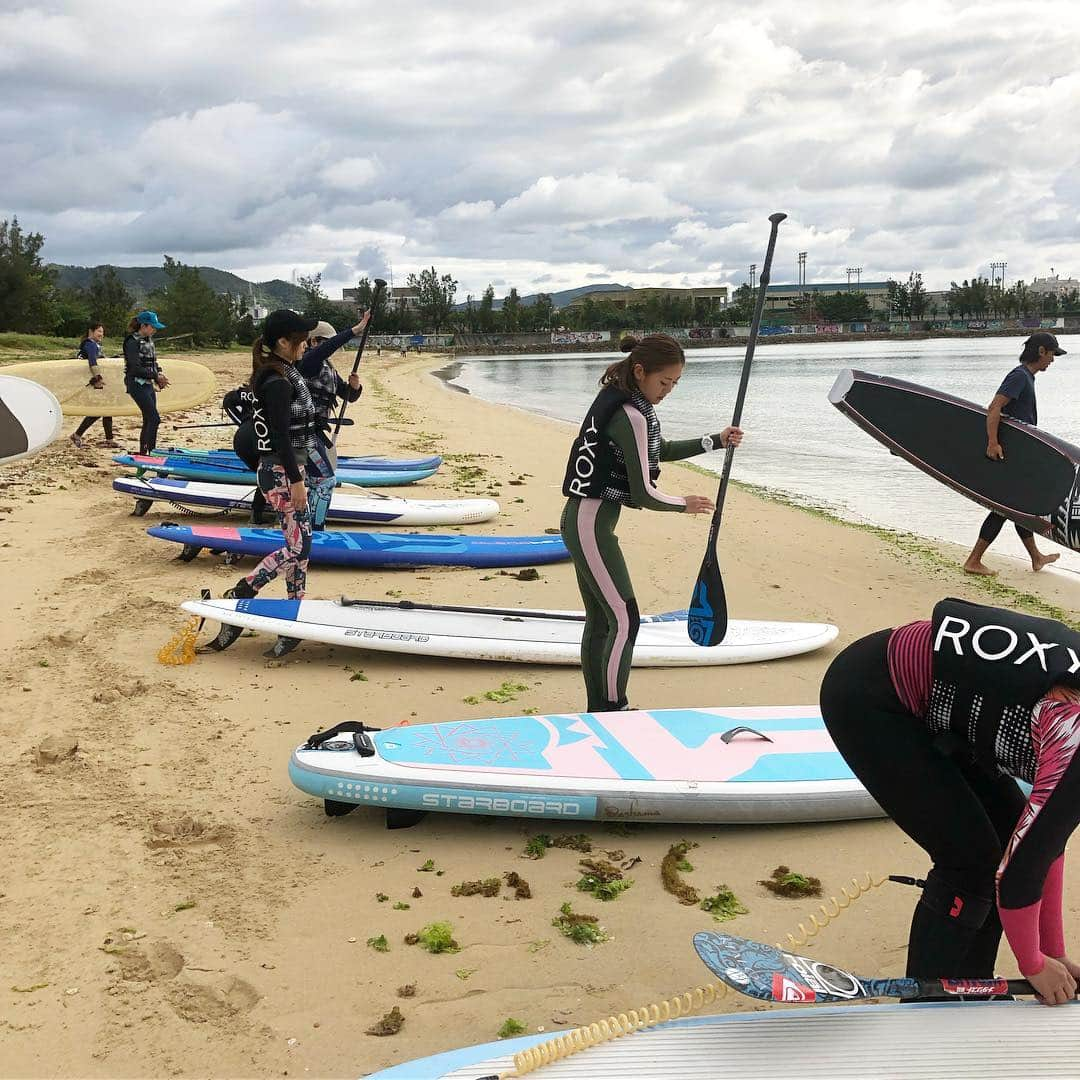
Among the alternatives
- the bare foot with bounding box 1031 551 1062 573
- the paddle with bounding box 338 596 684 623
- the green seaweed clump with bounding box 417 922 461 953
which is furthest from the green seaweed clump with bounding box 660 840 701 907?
the bare foot with bounding box 1031 551 1062 573

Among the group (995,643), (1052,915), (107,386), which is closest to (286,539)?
(995,643)

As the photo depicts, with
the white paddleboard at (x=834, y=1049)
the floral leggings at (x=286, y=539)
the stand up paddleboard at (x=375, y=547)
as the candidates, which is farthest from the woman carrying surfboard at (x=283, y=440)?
the white paddleboard at (x=834, y=1049)

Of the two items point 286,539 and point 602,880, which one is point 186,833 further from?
point 286,539

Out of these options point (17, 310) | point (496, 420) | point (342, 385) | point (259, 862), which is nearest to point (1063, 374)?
point (496, 420)

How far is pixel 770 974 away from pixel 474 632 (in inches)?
147

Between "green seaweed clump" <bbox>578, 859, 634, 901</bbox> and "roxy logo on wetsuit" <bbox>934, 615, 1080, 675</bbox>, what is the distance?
66.6 inches

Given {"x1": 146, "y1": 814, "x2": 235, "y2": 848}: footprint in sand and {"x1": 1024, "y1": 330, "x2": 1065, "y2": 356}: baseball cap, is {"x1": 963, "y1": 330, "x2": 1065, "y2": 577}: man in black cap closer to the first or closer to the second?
{"x1": 1024, "y1": 330, "x2": 1065, "y2": 356}: baseball cap

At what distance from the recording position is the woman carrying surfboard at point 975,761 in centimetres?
214

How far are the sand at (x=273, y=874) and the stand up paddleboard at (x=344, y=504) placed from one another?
8.30 ft

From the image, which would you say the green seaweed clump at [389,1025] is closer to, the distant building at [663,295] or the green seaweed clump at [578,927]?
the green seaweed clump at [578,927]

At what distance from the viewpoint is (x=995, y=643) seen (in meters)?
2.26

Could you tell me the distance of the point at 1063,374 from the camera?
51812mm

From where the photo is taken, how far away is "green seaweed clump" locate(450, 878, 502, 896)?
3.52 metres

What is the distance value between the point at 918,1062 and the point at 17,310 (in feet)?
143
